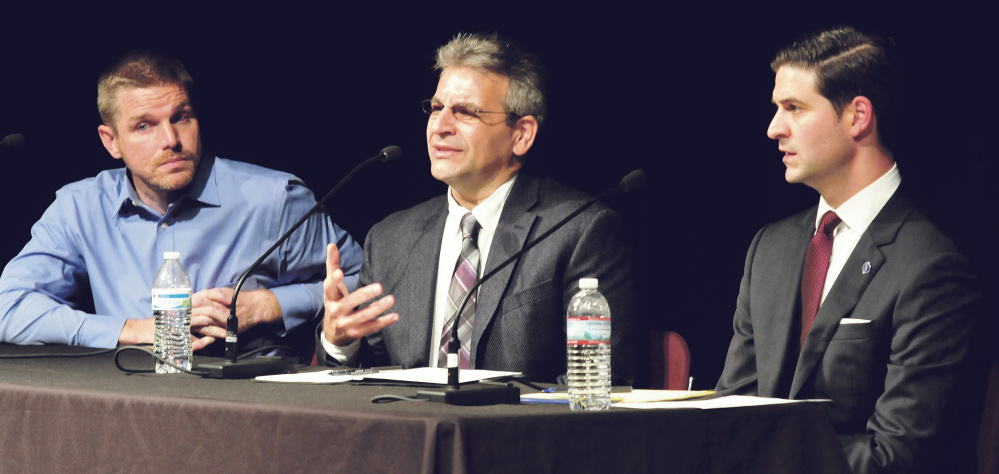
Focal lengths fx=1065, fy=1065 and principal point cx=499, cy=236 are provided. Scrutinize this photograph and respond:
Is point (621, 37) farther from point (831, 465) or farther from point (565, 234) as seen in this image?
point (831, 465)

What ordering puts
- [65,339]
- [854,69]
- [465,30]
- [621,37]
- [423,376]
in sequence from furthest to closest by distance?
[465,30]
[621,37]
[65,339]
[854,69]
[423,376]

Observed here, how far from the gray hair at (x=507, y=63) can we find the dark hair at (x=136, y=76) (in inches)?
35.8

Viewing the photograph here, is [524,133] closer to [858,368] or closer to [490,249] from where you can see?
[490,249]

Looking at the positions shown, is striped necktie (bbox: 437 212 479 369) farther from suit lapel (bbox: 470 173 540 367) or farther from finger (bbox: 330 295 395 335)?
finger (bbox: 330 295 395 335)

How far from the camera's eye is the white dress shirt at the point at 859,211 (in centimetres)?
238

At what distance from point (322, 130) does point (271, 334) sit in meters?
0.97

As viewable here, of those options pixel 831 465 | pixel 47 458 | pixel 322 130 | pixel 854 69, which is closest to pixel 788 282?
pixel 854 69

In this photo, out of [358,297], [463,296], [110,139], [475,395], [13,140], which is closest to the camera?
[475,395]

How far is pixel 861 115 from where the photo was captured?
2.42 m

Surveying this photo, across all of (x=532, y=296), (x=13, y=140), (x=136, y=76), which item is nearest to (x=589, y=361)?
(x=532, y=296)

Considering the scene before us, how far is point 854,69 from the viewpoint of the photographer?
2434 millimetres

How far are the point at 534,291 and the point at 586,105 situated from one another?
0.85m

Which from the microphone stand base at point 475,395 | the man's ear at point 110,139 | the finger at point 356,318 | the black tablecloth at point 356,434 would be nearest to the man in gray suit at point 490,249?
the finger at point 356,318

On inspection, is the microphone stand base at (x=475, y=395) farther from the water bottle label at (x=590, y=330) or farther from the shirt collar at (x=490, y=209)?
the shirt collar at (x=490, y=209)
